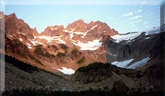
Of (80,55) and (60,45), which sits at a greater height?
(60,45)

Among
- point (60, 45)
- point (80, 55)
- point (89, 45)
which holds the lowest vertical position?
point (80, 55)

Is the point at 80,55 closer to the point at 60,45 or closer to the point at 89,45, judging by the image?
the point at 89,45

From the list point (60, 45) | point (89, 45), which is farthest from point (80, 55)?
point (60, 45)

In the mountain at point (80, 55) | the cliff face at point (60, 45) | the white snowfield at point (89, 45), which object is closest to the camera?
the mountain at point (80, 55)

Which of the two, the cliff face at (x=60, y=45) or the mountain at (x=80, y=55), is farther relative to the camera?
the cliff face at (x=60, y=45)

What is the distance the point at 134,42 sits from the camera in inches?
Answer: 1214

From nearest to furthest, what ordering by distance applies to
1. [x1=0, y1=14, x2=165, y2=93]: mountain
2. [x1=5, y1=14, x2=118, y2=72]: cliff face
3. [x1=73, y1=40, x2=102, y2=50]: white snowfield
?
[x1=0, y1=14, x2=165, y2=93]: mountain < [x1=5, y1=14, x2=118, y2=72]: cliff face < [x1=73, y1=40, x2=102, y2=50]: white snowfield

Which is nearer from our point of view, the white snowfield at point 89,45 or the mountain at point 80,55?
the mountain at point 80,55

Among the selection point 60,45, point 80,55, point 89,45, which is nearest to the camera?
point 80,55

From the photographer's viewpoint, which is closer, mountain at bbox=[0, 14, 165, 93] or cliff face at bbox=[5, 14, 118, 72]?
mountain at bbox=[0, 14, 165, 93]

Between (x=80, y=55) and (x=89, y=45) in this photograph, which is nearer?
(x=80, y=55)

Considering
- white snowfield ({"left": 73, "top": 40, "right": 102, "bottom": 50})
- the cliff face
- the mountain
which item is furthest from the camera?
white snowfield ({"left": 73, "top": 40, "right": 102, "bottom": 50})

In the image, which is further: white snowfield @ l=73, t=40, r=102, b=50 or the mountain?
white snowfield @ l=73, t=40, r=102, b=50

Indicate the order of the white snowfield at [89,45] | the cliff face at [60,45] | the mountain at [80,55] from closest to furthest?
the mountain at [80,55], the cliff face at [60,45], the white snowfield at [89,45]
